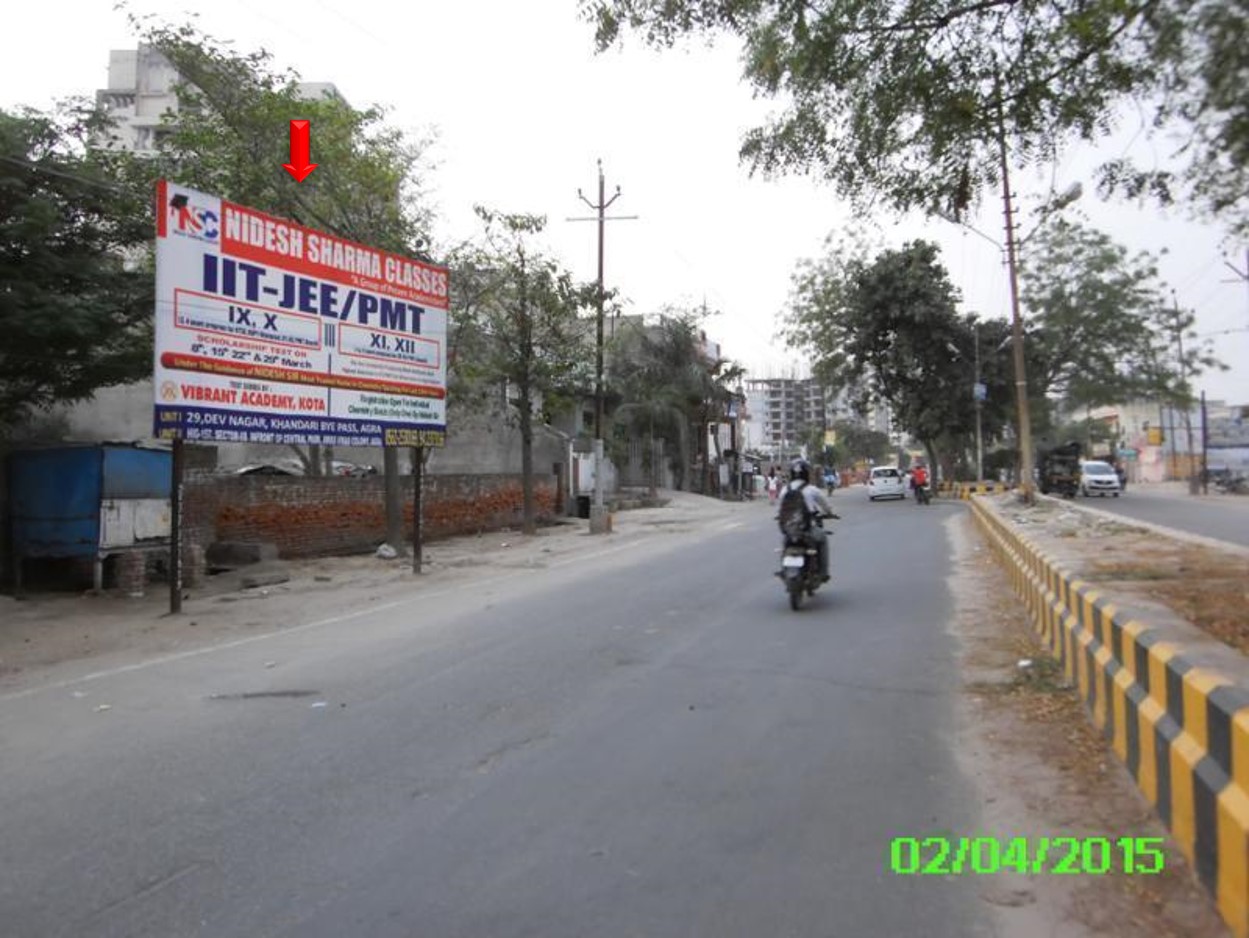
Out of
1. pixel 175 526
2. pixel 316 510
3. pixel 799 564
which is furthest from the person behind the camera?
pixel 316 510

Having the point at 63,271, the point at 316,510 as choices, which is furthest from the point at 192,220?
the point at 316,510

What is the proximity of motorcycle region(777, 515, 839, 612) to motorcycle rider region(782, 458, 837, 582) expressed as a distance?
43mm

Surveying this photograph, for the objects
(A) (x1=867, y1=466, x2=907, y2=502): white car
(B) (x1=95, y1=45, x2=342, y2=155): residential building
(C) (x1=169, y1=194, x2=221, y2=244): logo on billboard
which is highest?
(B) (x1=95, y1=45, x2=342, y2=155): residential building

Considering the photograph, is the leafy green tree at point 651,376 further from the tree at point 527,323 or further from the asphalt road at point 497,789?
the asphalt road at point 497,789

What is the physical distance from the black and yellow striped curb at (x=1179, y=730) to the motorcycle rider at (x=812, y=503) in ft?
13.9

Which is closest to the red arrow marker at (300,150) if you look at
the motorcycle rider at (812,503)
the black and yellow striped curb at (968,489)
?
the motorcycle rider at (812,503)

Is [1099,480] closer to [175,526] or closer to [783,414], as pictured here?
[175,526]

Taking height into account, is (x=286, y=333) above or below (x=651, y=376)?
below

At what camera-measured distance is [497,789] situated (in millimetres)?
4652

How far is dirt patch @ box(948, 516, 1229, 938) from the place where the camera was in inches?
128

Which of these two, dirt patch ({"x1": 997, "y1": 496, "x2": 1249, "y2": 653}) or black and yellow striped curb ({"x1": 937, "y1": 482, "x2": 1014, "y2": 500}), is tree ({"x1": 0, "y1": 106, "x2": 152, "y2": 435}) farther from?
black and yellow striped curb ({"x1": 937, "y1": 482, "x2": 1014, "y2": 500})
